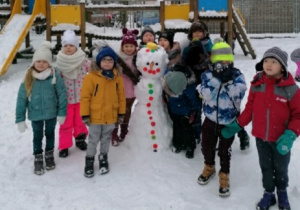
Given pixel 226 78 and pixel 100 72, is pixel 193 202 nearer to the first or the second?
pixel 226 78

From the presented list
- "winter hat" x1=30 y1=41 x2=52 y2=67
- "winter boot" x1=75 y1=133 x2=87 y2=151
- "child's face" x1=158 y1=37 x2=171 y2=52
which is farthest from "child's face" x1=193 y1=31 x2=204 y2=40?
"winter boot" x1=75 y1=133 x2=87 y2=151

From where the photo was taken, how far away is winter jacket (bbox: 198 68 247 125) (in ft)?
11.1

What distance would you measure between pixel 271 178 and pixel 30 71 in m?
2.71

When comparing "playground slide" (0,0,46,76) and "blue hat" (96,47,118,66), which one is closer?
"blue hat" (96,47,118,66)

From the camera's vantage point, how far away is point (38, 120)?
3.94m

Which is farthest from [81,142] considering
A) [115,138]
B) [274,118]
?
[274,118]

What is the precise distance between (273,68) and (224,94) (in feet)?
1.89

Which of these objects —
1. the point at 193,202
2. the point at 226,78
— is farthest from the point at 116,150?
the point at 226,78

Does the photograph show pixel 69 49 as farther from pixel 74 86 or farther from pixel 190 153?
pixel 190 153

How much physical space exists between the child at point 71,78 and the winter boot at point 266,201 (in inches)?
90.4

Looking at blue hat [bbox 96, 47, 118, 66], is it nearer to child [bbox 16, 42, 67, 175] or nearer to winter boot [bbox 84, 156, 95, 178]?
child [bbox 16, 42, 67, 175]

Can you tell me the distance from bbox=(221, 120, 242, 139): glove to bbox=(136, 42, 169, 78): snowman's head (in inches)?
45.2

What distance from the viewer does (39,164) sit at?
3.98 meters

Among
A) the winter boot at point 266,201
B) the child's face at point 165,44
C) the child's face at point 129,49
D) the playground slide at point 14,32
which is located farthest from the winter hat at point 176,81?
the playground slide at point 14,32
